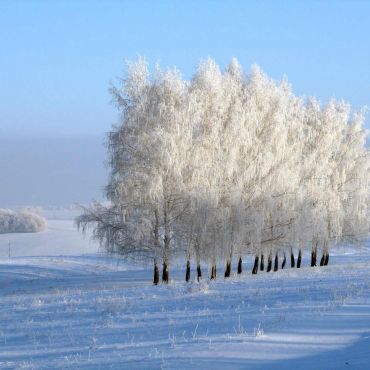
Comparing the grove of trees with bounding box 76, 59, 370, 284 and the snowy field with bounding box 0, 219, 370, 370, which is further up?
the grove of trees with bounding box 76, 59, 370, 284

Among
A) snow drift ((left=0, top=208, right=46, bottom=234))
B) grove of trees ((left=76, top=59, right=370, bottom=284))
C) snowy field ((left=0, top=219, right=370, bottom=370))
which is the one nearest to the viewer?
snowy field ((left=0, top=219, right=370, bottom=370))

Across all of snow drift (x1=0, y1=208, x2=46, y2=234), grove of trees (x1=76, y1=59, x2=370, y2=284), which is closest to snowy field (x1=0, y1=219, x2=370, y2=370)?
grove of trees (x1=76, y1=59, x2=370, y2=284)

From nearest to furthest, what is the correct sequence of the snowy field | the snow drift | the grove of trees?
1. the snowy field
2. the grove of trees
3. the snow drift


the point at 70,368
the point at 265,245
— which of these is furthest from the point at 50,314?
the point at 265,245

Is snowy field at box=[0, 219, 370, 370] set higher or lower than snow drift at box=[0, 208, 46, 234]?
lower

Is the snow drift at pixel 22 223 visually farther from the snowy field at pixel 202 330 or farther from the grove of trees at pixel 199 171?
the snowy field at pixel 202 330

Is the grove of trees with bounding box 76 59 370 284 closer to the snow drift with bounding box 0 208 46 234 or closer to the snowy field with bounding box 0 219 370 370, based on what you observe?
the snowy field with bounding box 0 219 370 370

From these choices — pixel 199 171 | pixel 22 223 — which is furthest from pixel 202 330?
pixel 22 223

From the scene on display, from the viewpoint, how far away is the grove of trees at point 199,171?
2531 centimetres

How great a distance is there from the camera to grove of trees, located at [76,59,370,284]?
25.3m

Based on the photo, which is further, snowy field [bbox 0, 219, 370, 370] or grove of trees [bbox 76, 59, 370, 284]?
grove of trees [bbox 76, 59, 370, 284]

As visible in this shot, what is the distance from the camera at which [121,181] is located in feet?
83.4

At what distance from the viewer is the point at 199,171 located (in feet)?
84.0

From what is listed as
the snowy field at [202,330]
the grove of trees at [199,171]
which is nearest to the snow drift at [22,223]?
the grove of trees at [199,171]
